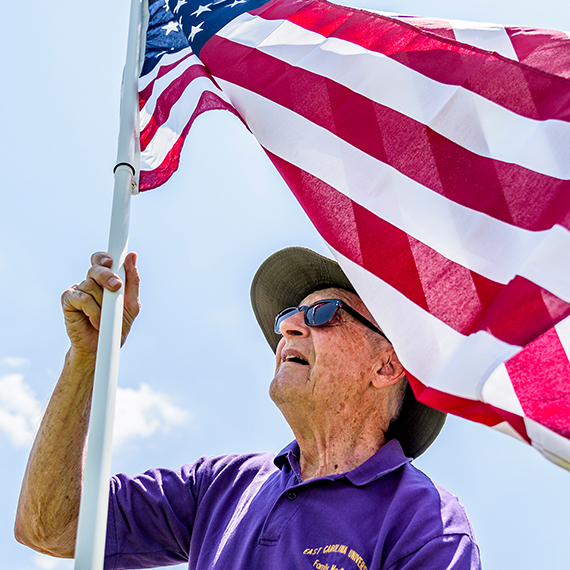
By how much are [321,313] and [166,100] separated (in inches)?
55.4

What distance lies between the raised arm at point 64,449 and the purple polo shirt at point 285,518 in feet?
1.06

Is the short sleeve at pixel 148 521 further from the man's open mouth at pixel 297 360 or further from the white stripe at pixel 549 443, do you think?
the white stripe at pixel 549 443

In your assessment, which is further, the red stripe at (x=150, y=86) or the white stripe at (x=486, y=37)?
the red stripe at (x=150, y=86)

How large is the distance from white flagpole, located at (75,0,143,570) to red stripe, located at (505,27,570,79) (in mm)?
1627

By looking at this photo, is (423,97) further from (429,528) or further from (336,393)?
(429,528)

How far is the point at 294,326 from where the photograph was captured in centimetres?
350

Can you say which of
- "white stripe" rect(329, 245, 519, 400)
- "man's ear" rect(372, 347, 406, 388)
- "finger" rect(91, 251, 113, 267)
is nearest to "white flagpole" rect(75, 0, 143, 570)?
"finger" rect(91, 251, 113, 267)

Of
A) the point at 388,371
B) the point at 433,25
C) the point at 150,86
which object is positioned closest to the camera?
the point at 433,25

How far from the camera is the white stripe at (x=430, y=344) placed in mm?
1775

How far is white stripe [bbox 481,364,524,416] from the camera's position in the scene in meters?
1.68

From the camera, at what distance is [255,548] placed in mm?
2607

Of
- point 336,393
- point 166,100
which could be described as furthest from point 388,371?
point 166,100

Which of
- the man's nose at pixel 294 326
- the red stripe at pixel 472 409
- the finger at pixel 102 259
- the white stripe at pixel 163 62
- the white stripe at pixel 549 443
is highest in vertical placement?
the white stripe at pixel 163 62

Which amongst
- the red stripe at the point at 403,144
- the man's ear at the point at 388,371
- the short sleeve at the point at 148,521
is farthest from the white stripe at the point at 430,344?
the short sleeve at the point at 148,521
